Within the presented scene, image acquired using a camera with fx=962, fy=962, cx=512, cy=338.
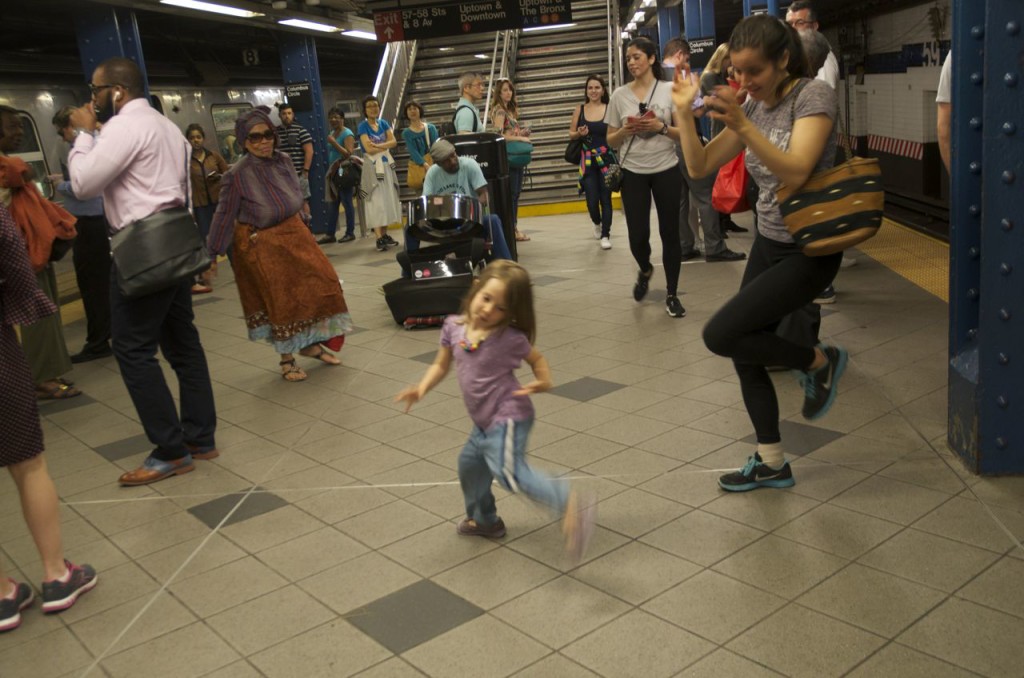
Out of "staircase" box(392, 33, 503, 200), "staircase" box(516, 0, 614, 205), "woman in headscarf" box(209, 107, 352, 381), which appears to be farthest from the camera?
"staircase" box(392, 33, 503, 200)

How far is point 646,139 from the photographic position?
20.7ft

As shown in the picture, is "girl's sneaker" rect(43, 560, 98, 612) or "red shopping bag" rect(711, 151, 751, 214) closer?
"girl's sneaker" rect(43, 560, 98, 612)

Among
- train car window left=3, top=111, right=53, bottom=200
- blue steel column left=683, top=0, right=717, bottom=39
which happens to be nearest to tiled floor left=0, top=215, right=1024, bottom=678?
train car window left=3, top=111, right=53, bottom=200

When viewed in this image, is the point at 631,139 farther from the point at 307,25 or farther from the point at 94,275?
the point at 307,25

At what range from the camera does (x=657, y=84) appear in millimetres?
6551

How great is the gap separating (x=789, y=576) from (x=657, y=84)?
4364 mm

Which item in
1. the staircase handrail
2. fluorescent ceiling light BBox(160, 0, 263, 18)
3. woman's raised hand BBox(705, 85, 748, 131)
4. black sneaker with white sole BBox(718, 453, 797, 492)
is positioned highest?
fluorescent ceiling light BBox(160, 0, 263, 18)

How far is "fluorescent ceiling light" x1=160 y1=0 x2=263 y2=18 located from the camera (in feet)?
35.2

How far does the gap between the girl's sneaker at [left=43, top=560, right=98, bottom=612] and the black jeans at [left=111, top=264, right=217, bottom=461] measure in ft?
3.57

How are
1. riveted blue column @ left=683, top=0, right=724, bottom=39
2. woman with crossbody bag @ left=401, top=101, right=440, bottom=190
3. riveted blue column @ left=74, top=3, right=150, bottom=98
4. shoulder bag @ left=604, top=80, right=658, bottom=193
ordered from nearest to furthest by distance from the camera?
shoulder bag @ left=604, top=80, right=658, bottom=193 → riveted blue column @ left=74, top=3, right=150, bottom=98 → woman with crossbody bag @ left=401, top=101, right=440, bottom=190 → riveted blue column @ left=683, top=0, right=724, bottom=39

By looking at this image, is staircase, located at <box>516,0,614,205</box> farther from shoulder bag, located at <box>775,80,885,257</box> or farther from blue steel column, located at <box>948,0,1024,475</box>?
shoulder bag, located at <box>775,80,885,257</box>

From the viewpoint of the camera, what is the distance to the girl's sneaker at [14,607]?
3131 millimetres

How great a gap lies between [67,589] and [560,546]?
1676 mm

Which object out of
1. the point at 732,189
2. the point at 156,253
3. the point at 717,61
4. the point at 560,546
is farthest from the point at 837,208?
the point at 156,253
